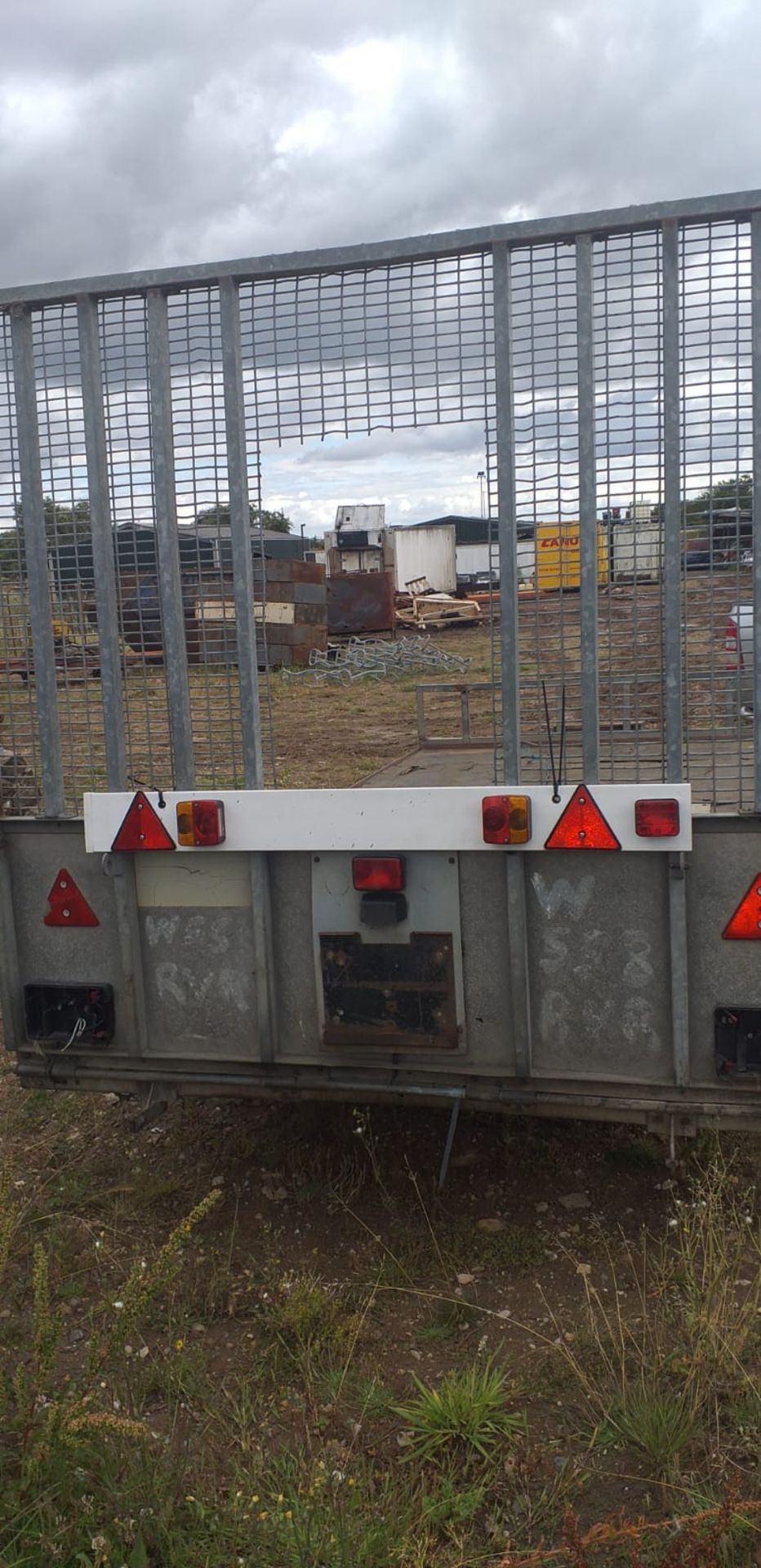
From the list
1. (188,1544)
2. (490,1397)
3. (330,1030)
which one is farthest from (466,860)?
(188,1544)

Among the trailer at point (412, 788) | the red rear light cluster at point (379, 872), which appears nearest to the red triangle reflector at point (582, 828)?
the trailer at point (412, 788)

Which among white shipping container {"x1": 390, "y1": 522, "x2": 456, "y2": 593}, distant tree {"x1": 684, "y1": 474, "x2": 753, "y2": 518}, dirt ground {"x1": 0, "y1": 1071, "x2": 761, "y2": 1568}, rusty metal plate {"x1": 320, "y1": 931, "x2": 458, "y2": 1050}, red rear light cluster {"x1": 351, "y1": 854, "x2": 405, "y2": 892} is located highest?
white shipping container {"x1": 390, "y1": 522, "x2": 456, "y2": 593}

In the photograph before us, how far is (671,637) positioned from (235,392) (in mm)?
1421

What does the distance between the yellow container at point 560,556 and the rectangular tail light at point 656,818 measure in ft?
2.04

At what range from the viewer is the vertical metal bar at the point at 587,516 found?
3.29 meters

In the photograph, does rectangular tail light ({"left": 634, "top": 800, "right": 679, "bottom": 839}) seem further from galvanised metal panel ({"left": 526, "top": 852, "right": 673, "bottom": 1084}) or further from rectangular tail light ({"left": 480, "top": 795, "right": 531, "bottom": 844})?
rectangular tail light ({"left": 480, "top": 795, "right": 531, "bottom": 844})

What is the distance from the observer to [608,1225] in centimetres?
409

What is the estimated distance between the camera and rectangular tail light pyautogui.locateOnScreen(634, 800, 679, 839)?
11.0 ft

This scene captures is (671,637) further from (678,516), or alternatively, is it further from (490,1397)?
(490,1397)

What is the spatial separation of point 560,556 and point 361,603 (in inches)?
444

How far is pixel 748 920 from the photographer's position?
340 cm

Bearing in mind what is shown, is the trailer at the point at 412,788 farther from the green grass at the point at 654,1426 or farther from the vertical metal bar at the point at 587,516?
the green grass at the point at 654,1426

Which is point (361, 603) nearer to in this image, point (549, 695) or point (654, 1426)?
point (549, 695)

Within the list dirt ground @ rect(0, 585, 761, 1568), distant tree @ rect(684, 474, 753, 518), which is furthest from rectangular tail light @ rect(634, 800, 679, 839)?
distant tree @ rect(684, 474, 753, 518)
